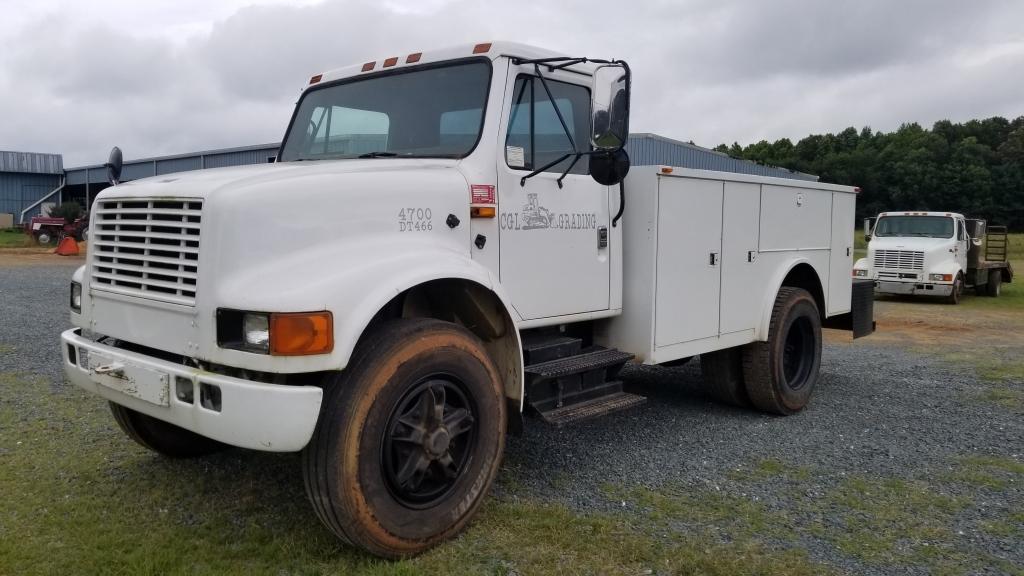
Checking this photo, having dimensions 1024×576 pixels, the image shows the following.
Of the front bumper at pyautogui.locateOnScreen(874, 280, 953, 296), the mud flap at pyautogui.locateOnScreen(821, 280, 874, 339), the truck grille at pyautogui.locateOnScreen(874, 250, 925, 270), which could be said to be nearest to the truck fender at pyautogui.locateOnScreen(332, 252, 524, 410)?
the mud flap at pyautogui.locateOnScreen(821, 280, 874, 339)

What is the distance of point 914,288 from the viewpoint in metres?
17.3

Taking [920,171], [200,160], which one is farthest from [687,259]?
[920,171]

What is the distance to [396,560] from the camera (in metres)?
3.51

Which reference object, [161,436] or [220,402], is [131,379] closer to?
[220,402]

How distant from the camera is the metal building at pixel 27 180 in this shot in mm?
46469

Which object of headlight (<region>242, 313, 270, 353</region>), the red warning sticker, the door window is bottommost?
headlight (<region>242, 313, 270, 353</region>)

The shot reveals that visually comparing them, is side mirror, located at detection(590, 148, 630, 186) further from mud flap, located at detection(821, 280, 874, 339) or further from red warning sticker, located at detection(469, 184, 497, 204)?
mud flap, located at detection(821, 280, 874, 339)

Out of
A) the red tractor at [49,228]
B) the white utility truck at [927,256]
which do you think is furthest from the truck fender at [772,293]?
the red tractor at [49,228]

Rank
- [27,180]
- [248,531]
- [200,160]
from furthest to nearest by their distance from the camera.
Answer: [27,180] → [200,160] → [248,531]

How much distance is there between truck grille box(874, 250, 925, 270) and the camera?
17.3m

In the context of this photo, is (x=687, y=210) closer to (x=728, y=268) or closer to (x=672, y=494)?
(x=728, y=268)

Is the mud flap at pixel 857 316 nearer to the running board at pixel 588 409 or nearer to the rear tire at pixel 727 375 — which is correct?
the rear tire at pixel 727 375

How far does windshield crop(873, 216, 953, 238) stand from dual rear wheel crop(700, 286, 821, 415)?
13324mm

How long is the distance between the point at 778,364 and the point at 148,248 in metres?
4.53
